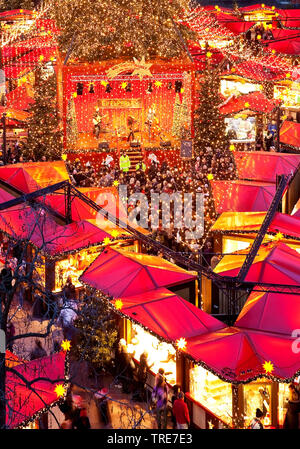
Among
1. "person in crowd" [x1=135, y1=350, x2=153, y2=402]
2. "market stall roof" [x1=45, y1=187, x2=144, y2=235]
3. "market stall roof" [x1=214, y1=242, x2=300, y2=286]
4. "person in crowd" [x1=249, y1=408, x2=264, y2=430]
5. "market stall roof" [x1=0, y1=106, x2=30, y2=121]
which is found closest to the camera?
"person in crowd" [x1=249, y1=408, x2=264, y2=430]

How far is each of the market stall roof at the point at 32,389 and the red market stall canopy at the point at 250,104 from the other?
22.8 meters

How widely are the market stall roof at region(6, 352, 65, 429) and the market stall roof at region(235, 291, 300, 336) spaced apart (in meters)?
3.41

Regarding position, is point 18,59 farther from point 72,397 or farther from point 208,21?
point 72,397

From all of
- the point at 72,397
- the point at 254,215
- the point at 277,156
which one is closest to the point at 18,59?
the point at 277,156

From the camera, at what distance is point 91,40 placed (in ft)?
90.7

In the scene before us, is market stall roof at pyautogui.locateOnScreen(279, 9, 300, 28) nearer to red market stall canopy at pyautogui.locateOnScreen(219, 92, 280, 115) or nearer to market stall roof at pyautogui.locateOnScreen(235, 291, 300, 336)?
red market stall canopy at pyautogui.locateOnScreen(219, 92, 280, 115)

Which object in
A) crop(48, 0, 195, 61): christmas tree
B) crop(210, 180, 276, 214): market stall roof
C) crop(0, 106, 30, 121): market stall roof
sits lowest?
crop(210, 180, 276, 214): market stall roof

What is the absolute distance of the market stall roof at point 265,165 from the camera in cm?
2020

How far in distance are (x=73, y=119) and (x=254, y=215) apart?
1434cm

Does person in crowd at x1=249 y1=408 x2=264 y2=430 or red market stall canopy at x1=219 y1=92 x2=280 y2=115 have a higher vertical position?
red market stall canopy at x1=219 y1=92 x2=280 y2=115

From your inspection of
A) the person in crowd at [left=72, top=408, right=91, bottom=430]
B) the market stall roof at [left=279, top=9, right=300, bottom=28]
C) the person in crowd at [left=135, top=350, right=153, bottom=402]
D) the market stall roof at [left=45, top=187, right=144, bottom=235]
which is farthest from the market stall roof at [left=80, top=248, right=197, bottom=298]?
the market stall roof at [left=279, top=9, right=300, bottom=28]

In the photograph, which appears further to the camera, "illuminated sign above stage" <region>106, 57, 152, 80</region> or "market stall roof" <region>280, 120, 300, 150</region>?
"illuminated sign above stage" <region>106, 57, 152, 80</region>

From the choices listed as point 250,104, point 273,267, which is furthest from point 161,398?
point 250,104

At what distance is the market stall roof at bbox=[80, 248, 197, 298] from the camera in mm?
13258
